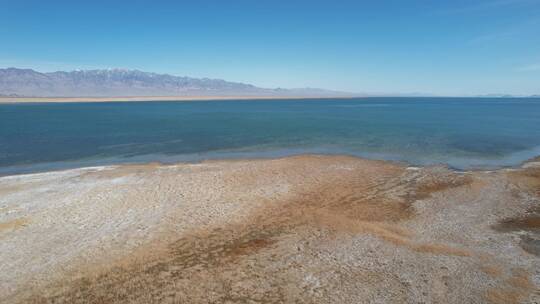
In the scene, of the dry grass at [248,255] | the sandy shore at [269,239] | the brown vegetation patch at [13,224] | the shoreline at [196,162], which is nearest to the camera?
the dry grass at [248,255]

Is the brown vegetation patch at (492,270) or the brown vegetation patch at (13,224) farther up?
the brown vegetation patch at (492,270)

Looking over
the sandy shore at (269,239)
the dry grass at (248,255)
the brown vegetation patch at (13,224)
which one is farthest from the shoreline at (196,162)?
the brown vegetation patch at (13,224)

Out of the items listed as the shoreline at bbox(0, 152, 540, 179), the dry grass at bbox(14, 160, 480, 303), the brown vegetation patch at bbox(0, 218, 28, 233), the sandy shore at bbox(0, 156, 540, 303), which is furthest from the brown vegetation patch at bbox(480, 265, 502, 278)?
the brown vegetation patch at bbox(0, 218, 28, 233)

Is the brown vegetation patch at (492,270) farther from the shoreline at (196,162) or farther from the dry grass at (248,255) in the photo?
the shoreline at (196,162)

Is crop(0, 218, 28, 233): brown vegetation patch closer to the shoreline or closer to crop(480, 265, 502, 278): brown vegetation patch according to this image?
the shoreline

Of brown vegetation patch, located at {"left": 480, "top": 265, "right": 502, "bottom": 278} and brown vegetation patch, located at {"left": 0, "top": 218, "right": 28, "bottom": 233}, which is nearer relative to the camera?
brown vegetation patch, located at {"left": 480, "top": 265, "right": 502, "bottom": 278}

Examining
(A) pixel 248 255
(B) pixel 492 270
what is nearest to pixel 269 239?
(A) pixel 248 255

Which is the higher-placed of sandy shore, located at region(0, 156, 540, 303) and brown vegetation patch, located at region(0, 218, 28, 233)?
sandy shore, located at region(0, 156, 540, 303)

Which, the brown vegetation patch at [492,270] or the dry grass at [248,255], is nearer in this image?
the dry grass at [248,255]

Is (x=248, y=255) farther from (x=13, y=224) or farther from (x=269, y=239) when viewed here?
(x=13, y=224)
